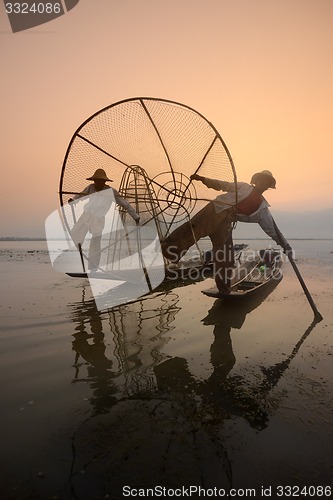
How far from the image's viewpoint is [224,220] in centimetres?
721

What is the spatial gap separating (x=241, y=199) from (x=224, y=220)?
0.68m

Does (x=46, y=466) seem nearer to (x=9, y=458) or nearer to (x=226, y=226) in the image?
(x=9, y=458)

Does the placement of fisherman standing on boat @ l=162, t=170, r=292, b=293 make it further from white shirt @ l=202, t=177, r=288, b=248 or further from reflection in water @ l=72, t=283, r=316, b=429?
reflection in water @ l=72, t=283, r=316, b=429

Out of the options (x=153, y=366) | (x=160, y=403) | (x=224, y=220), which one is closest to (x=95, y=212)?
(x=224, y=220)

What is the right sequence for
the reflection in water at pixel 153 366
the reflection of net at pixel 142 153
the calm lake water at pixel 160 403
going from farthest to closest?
the reflection of net at pixel 142 153
the reflection in water at pixel 153 366
the calm lake water at pixel 160 403

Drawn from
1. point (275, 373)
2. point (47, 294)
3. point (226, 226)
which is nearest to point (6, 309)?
point (47, 294)

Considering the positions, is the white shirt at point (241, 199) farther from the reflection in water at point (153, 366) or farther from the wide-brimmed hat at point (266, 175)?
the reflection in water at point (153, 366)

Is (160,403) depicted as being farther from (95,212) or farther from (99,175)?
(99,175)

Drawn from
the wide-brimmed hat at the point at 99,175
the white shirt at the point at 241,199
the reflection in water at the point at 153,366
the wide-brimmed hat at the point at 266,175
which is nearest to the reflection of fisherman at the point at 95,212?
the wide-brimmed hat at the point at 99,175

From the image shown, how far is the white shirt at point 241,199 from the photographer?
22.3ft

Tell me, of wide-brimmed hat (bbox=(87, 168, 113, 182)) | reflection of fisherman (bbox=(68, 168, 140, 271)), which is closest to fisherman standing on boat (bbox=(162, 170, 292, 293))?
reflection of fisherman (bbox=(68, 168, 140, 271))

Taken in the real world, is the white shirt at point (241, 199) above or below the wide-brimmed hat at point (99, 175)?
below

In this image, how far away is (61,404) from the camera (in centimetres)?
331

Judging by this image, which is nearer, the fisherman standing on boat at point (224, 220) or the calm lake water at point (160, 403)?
the calm lake water at point (160, 403)
